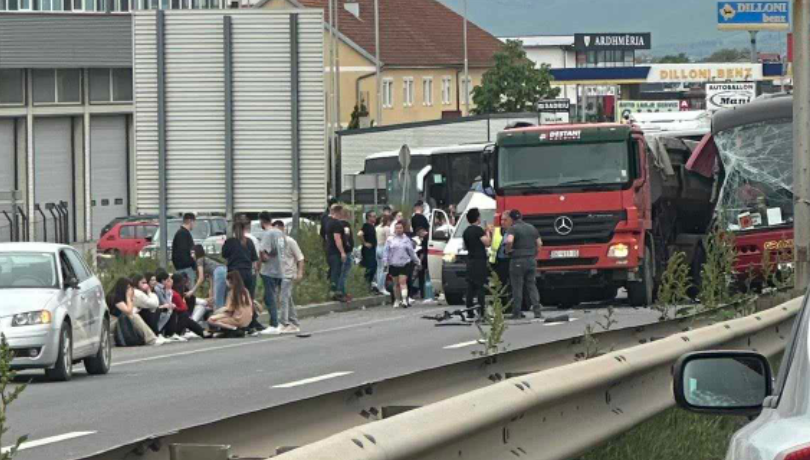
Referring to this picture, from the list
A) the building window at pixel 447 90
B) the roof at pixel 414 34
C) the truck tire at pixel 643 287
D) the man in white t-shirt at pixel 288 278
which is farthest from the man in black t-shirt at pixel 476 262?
the building window at pixel 447 90

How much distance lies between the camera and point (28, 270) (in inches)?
818

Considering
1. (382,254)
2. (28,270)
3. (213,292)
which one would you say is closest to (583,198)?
(213,292)

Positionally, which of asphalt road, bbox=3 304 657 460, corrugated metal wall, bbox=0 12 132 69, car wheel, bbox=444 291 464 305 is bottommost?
asphalt road, bbox=3 304 657 460

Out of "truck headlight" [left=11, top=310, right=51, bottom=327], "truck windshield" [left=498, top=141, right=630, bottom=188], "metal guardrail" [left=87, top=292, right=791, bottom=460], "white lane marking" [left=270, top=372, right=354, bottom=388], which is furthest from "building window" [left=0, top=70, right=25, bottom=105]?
"metal guardrail" [left=87, top=292, right=791, bottom=460]

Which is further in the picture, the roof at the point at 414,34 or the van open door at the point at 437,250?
the roof at the point at 414,34

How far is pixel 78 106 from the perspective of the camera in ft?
242

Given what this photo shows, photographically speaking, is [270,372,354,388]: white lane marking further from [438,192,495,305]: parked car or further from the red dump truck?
[438,192,495,305]: parked car

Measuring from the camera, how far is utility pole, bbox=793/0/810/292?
2216 cm

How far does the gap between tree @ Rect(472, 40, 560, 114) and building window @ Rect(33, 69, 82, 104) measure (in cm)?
3259

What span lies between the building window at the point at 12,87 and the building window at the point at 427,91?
40.0 metres

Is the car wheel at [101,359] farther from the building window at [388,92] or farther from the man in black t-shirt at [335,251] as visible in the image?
the building window at [388,92]

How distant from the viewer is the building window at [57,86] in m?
72.2

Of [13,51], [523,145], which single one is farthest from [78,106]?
[523,145]

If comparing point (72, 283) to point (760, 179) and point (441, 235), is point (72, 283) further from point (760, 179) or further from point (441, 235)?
point (441, 235)
